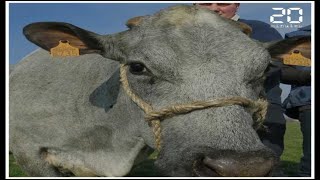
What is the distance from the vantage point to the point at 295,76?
828 centimetres

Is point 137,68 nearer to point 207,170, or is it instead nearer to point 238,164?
point 207,170

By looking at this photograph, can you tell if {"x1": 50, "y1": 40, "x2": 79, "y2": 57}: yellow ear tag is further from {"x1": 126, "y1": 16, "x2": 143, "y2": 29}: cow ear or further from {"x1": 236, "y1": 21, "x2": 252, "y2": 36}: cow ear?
{"x1": 236, "y1": 21, "x2": 252, "y2": 36}: cow ear

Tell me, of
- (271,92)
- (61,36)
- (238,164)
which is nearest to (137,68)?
(61,36)

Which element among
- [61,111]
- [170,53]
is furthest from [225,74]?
[61,111]

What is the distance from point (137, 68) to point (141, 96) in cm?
32

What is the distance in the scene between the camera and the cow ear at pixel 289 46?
6477mm

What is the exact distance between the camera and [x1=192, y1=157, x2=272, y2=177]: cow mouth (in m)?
4.29

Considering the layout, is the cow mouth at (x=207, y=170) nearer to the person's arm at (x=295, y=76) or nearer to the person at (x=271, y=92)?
the person at (x=271, y=92)

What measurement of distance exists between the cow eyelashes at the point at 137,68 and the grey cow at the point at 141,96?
13 mm

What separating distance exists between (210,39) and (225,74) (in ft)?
1.99

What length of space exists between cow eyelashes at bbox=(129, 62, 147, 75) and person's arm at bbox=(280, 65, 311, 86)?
3.32 metres

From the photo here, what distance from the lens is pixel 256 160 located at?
14.1 feet

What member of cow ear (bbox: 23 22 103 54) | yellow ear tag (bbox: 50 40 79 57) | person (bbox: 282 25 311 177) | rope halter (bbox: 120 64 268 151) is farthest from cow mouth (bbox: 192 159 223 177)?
person (bbox: 282 25 311 177)

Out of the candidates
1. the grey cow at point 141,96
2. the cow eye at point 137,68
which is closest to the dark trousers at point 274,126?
the grey cow at point 141,96
